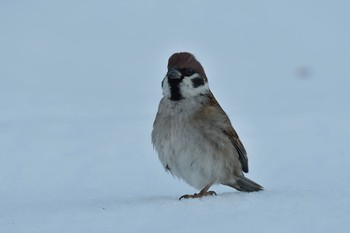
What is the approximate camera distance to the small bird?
169 inches

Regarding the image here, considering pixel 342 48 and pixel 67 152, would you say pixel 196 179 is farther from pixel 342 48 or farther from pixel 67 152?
pixel 342 48

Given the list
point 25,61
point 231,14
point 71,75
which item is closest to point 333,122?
point 71,75

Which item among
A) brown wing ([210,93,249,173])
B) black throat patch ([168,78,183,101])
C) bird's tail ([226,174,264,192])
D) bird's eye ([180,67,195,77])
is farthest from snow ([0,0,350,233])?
bird's eye ([180,67,195,77])

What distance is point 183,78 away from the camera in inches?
171

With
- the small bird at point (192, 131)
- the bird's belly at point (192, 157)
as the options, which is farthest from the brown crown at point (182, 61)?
the bird's belly at point (192, 157)

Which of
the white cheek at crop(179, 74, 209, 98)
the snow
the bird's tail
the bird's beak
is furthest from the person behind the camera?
the bird's tail

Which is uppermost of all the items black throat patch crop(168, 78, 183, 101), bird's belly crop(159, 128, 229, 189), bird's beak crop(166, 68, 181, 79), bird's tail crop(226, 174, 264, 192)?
bird's beak crop(166, 68, 181, 79)

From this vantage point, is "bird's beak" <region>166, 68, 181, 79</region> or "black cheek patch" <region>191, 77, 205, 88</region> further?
"black cheek patch" <region>191, 77, 205, 88</region>

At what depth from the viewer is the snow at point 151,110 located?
3.51 meters

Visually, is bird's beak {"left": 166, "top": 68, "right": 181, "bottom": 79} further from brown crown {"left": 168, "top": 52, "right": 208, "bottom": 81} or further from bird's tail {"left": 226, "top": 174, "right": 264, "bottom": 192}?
bird's tail {"left": 226, "top": 174, "right": 264, "bottom": 192}

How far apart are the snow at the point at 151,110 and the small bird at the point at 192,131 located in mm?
200

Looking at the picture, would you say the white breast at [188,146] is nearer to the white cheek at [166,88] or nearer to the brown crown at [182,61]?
the white cheek at [166,88]

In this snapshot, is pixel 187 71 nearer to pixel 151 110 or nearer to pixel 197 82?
pixel 197 82

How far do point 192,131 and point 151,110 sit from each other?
3888mm
